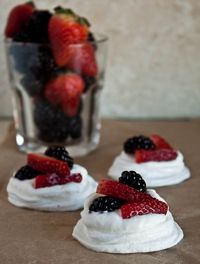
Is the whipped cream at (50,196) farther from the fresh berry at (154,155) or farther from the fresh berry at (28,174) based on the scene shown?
the fresh berry at (154,155)

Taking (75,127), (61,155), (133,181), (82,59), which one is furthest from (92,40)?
(133,181)

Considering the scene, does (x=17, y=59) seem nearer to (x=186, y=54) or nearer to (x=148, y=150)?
(x=148, y=150)

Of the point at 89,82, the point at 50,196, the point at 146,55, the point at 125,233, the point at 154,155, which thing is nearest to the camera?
the point at 125,233

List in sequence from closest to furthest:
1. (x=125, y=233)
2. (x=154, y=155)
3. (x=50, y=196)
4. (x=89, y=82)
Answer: (x=125, y=233) → (x=50, y=196) → (x=154, y=155) → (x=89, y=82)

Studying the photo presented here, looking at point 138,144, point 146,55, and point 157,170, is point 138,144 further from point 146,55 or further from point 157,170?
point 146,55

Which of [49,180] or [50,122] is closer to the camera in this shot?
[49,180]
